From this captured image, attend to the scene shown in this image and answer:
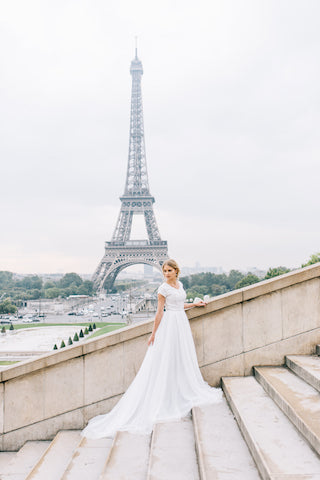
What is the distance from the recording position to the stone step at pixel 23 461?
4199 mm

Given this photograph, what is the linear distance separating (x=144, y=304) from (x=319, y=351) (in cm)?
7125

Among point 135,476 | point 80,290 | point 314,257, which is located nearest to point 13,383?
point 135,476

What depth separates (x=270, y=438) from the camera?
3.38 m

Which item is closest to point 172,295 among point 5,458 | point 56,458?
point 56,458

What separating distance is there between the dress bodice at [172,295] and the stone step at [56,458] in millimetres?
2026

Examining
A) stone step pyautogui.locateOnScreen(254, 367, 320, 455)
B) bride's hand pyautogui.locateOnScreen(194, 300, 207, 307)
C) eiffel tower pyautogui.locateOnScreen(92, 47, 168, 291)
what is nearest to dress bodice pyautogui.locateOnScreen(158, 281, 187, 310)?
bride's hand pyautogui.locateOnScreen(194, 300, 207, 307)

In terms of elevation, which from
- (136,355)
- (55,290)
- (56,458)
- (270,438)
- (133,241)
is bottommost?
(55,290)

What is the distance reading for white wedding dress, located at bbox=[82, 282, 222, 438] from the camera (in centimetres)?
449

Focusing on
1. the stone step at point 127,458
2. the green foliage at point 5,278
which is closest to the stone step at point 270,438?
the stone step at point 127,458

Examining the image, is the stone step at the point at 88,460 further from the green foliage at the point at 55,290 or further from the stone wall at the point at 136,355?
the green foliage at the point at 55,290

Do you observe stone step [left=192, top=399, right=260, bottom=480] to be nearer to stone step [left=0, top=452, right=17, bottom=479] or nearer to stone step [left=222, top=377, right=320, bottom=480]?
stone step [left=222, top=377, right=320, bottom=480]

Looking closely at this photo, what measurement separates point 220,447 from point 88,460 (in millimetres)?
1392

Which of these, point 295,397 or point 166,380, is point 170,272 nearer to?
point 166,380

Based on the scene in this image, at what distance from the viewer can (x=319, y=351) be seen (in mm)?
5340
